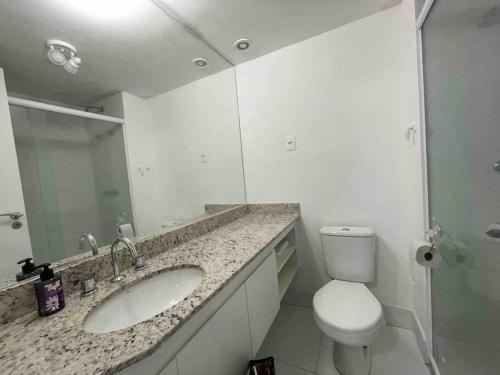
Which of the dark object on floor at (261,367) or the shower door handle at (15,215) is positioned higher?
the shower door handle at (15,215)

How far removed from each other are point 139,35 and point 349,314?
1949 mm

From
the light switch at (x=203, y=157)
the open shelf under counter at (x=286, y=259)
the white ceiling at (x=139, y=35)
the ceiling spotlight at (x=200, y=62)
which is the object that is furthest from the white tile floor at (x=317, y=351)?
the ceiling spotlight at (x=200, y=62)

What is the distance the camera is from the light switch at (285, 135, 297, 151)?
1713 mm

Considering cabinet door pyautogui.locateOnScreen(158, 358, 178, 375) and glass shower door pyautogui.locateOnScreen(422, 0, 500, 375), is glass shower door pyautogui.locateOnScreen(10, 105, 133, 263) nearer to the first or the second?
cabinet door pyautogui.locateOnScreen(158, 358, 178, 375)

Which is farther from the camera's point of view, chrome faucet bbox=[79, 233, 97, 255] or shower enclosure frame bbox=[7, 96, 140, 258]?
chrome faucet bbox=[79, 233, 97, 255]

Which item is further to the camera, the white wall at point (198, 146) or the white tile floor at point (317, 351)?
the white wall at point (198, 146)

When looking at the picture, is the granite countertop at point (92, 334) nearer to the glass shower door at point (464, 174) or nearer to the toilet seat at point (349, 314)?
the toilet seat at point (349, 314)

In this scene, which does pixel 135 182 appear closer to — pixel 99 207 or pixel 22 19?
pixel 99 207

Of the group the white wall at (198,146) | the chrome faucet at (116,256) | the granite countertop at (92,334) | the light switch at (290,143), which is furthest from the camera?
the light switch at (290,143)

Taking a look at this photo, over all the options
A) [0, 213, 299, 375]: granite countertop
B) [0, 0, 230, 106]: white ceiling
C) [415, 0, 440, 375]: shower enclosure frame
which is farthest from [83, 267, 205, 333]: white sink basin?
[415, 0, 440, 375]: shower enclosure frame

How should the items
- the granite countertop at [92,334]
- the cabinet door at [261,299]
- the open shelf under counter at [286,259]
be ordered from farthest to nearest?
the open shelf under counter at [286,259], the cabinet door at [261,299], the granite countertop at [92,334]

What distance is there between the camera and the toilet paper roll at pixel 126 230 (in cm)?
104

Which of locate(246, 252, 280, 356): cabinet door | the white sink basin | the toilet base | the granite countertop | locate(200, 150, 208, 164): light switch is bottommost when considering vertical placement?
the toilet base

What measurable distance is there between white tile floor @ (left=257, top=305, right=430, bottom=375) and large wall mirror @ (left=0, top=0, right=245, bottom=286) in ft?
3.65
